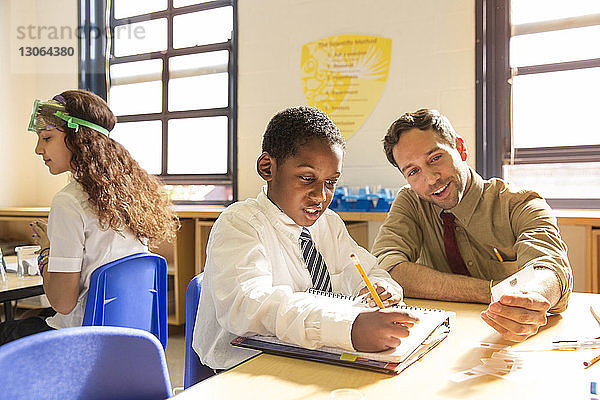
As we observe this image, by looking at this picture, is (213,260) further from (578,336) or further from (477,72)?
(477,72)

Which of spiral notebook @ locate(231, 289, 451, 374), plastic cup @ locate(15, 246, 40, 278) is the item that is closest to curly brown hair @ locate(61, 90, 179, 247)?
plastic cup @ locate(15, 246, 40, 278)

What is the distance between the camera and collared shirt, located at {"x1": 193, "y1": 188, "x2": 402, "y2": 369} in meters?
0.95

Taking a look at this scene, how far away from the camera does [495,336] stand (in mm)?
1074

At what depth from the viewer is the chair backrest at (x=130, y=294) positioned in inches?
68.8

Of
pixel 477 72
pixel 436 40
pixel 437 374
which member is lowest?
pixel 437 374

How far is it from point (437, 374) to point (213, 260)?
0.52 metres

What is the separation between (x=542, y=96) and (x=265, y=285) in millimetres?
2683

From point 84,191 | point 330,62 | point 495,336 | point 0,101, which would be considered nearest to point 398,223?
point 495,336

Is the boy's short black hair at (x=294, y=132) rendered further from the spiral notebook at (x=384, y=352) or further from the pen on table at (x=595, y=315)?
the pen on table at (x=595, y=315)

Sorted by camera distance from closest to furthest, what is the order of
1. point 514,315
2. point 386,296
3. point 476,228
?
point 514,315 < point 386,296 < point 476,228

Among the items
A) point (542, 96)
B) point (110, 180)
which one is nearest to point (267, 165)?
point (110, 180)

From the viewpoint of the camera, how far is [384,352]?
0.89 metres

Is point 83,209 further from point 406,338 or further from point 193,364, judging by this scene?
point 406,338

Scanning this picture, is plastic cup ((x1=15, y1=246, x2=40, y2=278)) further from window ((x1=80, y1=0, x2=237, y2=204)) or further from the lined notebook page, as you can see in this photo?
window ((x1=80, y1=0, x2=237, y2=204))
